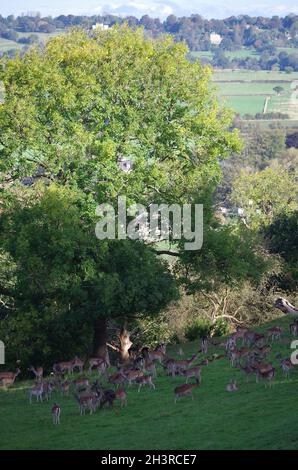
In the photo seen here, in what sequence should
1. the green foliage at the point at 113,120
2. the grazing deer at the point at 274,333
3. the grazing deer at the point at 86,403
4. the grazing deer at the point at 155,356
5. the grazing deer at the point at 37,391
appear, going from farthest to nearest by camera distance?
the green foliage at the point at 113,120 < the grazing deer at the point at 274,333 < the grazing deer at the point at 155,356 < the grazing deer at the point at 37,391 < the grazing deer at the point at 86,403

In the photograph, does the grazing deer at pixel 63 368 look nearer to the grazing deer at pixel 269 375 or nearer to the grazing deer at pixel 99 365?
the grazing deer at pixel 99 365

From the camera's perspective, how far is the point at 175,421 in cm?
1950

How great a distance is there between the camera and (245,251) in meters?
32.6

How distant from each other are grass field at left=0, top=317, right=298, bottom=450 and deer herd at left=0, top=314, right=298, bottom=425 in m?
0.23

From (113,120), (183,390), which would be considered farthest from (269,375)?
(113,120)

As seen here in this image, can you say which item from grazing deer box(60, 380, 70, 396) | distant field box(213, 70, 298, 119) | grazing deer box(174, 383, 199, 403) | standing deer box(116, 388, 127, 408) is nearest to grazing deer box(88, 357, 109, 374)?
grazing deer box(60, 380, 70, 396)

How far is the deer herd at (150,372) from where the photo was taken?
21.6 metres

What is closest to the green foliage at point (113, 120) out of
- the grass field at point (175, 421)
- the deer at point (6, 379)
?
the deer at point (6, 379)

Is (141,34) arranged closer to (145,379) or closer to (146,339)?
(146,339)

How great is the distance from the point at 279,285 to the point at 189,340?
616cm

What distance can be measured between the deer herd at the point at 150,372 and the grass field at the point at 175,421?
0.75 feet

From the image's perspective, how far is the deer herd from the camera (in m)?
21.6

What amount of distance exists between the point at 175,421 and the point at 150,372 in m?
4.93
